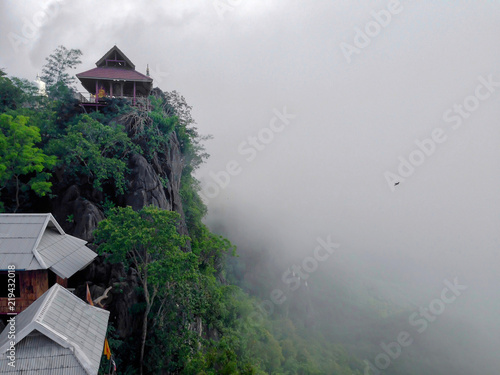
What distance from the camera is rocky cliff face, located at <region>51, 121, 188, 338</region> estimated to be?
17.7 metres

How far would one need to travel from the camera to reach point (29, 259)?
13875 millimetres

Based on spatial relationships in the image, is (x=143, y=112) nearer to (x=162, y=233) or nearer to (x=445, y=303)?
(x=162, y=233)

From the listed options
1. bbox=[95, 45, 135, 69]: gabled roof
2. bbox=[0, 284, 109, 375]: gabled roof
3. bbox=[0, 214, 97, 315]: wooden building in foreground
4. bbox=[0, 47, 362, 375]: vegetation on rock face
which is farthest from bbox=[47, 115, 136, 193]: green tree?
bbox=[0, 284, 109, 375]: gabled roof

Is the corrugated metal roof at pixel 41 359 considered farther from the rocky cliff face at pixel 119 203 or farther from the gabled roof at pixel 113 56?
the gabled roof at pixel 113 56

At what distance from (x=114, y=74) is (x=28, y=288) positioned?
20322mm

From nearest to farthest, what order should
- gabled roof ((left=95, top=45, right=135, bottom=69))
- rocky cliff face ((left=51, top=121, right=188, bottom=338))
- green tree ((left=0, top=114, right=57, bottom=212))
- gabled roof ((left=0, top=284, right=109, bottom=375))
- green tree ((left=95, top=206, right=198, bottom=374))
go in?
A: gabled roof ((left=0, top=284, right=109, bottom=375)) < green tree ((left=95, top=206, right=198, bottom=374)) < rocky cliff face ((left=51, top=121, right=188, bottom=338)) < green tree ((left=0, top=114, right=57, bottom=212)) < gabled roof ((left=95, top=45, right=135, bottom=69))

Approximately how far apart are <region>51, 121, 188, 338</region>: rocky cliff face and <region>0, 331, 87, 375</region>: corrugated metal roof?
7572mm

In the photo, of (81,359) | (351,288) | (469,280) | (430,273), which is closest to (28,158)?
(81,359)

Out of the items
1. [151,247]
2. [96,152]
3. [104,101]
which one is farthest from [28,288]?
[104,101]

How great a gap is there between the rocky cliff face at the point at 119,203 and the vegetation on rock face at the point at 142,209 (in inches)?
6.8

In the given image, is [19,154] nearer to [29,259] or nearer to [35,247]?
[35,247]

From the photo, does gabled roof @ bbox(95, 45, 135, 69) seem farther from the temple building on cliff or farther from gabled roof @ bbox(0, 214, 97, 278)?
gabled roof @ bbox(0, 214, 97, 278)

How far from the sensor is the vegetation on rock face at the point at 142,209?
16.4m

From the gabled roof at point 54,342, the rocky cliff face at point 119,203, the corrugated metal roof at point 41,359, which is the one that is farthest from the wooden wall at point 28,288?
the corrugated metal roof at point 41,359
